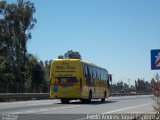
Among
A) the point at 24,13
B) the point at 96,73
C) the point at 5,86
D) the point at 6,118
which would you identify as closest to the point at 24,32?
the point at 24,13

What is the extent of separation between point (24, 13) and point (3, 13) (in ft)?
11.1

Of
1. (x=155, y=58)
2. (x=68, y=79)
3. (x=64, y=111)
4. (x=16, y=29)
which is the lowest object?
(x=64, y=111)

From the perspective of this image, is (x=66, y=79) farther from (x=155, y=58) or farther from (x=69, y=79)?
(x=155, y=58)

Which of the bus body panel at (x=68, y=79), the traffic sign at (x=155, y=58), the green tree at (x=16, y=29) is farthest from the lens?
the green tree at (x=16, y=29)

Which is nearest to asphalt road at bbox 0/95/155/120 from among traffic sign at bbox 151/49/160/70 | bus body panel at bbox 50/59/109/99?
traffic sign at bbox 151/49/160/70

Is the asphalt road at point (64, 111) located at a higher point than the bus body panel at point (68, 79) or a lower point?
lower

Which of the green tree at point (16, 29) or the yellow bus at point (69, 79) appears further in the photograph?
the green tree at point (16, 29)

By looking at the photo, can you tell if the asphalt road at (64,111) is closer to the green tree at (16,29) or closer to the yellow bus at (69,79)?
the yellow bus at (69,79)

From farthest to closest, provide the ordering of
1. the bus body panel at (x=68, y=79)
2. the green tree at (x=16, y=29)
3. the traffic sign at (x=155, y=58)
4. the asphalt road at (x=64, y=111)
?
the green tree at (x=16, y=29), the bus body panel at (x=68, y=79), the asphalt road at (x=64, y=111), the traffic sign at (x=155, y=58)

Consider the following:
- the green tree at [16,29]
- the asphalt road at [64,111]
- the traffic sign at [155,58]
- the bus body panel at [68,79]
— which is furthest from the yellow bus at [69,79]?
the green tree at [16,29]

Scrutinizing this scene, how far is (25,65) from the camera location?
7812 cm

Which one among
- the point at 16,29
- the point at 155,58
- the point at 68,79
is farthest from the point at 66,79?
the point at 16,29

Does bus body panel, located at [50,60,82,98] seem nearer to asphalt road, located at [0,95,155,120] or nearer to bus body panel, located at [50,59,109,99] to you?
bus body panel, located at [50,59,109,99]

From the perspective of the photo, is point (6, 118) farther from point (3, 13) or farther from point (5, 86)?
point (3, 13)
